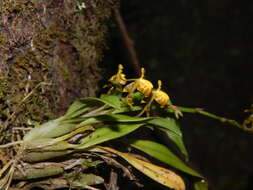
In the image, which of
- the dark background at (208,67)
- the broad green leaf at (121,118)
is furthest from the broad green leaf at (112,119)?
the dark background at (208,67)

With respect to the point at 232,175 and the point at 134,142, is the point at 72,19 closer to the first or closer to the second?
the point at 134,142

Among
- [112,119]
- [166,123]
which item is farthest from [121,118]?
[166,123]

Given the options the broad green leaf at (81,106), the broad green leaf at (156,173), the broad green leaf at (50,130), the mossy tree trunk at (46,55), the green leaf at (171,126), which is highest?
the mossy tree trunk at (46,55)

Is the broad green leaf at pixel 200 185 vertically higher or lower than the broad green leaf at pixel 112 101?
lower

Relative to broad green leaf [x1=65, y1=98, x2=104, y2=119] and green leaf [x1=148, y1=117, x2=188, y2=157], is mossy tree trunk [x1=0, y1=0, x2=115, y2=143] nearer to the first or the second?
broad green leaf [x1=65, y1=98, x2=104, y2=119]

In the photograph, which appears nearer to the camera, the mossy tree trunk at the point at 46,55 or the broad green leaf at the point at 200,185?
the mossy tree trunk at the point at 46,55

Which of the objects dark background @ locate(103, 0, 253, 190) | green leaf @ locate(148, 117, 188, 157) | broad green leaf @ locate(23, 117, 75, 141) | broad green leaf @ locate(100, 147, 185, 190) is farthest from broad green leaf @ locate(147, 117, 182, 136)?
dark background @ locate(103, 0, 253, 190)

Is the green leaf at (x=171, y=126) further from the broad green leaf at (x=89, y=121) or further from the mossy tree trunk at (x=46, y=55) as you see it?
the mossy tree trunk at (x=46, y=55)

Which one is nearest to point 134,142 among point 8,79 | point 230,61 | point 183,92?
point 8,79
